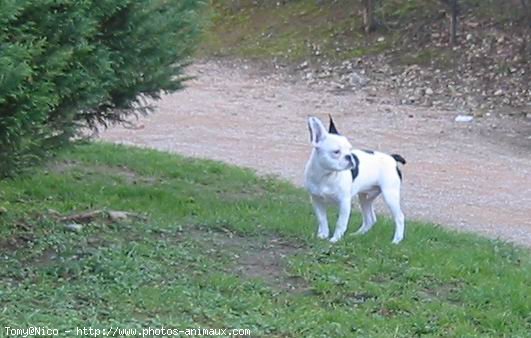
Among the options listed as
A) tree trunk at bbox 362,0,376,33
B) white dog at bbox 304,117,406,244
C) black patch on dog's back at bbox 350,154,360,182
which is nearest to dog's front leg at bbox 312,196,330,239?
white dog at bbox 304,117,406,244

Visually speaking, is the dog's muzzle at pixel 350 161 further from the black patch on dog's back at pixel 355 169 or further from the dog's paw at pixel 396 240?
the dog's paw at pixel 396 240

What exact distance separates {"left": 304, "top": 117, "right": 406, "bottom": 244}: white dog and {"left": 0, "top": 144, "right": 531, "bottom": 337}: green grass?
192 mm

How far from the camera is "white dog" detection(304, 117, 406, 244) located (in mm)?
7984

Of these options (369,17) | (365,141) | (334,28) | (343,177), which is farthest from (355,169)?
(334,28)

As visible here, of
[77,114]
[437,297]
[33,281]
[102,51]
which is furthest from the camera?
[77,114]

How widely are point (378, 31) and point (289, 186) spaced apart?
1361 centimetres

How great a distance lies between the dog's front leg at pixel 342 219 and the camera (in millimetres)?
8234

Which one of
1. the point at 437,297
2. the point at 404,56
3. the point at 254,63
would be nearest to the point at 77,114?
the point at 437,297

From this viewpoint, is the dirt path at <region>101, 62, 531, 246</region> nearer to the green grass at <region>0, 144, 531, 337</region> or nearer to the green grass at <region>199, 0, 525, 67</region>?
the green grass at <region>0, 144, 531, 337</region>

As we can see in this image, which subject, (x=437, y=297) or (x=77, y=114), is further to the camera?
(x=77, y=114)

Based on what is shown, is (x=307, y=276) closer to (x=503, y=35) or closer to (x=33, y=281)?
(x=33, y=281)

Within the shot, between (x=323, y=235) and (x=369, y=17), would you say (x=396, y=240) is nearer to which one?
(x=323, y=235)

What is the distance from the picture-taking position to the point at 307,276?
23.9 feet

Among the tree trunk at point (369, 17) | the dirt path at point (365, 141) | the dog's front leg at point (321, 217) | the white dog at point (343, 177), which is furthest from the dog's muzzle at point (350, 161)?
the tree trunk at point (369, 17)
